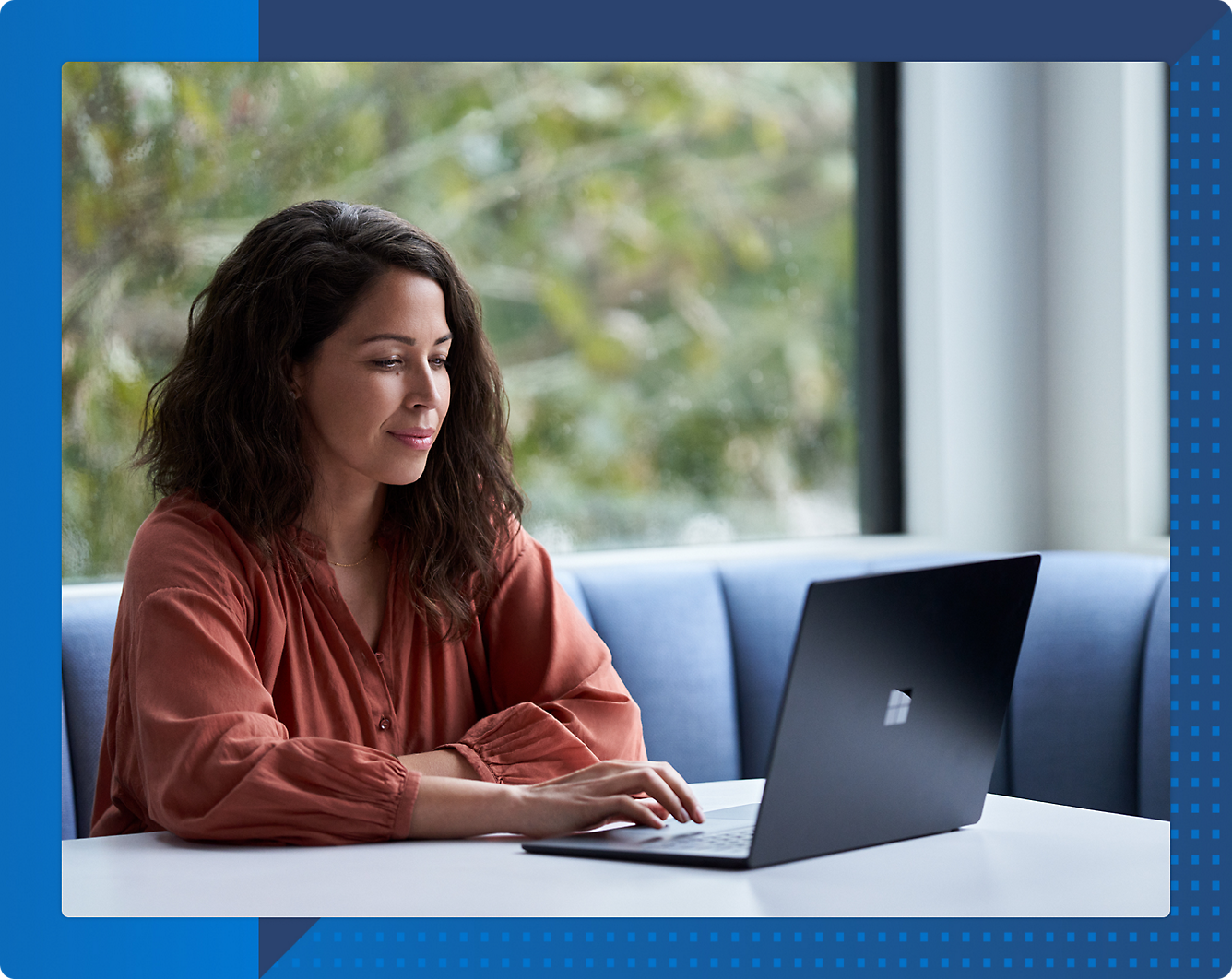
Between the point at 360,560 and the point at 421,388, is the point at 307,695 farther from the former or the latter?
the point at 421,388

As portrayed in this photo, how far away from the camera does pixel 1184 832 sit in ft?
3.20

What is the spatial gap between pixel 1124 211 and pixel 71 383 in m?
1.98

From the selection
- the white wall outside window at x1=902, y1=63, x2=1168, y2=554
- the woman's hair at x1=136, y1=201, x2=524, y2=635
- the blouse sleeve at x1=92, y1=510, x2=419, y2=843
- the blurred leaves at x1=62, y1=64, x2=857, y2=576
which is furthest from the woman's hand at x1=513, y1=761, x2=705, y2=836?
the white wall outside window at x1=902, y1=63, x2=1168, y2=554

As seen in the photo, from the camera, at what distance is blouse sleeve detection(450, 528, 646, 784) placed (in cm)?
146

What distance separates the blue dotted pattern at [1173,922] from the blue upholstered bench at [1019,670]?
1289 millimetres

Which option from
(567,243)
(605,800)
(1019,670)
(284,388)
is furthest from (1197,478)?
(567,243)

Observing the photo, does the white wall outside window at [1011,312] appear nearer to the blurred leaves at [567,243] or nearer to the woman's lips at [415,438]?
the blurred leaves at [567,243]

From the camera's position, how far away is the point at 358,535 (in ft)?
5.55

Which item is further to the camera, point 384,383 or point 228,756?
point 384,383

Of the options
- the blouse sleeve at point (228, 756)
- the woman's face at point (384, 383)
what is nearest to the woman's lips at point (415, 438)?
the woman's face at point (384, 383)

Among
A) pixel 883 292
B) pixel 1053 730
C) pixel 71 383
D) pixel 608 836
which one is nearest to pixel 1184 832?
pixel 608 836

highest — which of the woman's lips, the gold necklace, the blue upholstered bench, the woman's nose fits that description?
the woman's nose

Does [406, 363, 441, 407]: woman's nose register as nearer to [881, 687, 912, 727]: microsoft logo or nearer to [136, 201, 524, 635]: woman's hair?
[136, 201, 524, 635]: woman's hair

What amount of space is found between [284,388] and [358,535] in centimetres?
20
